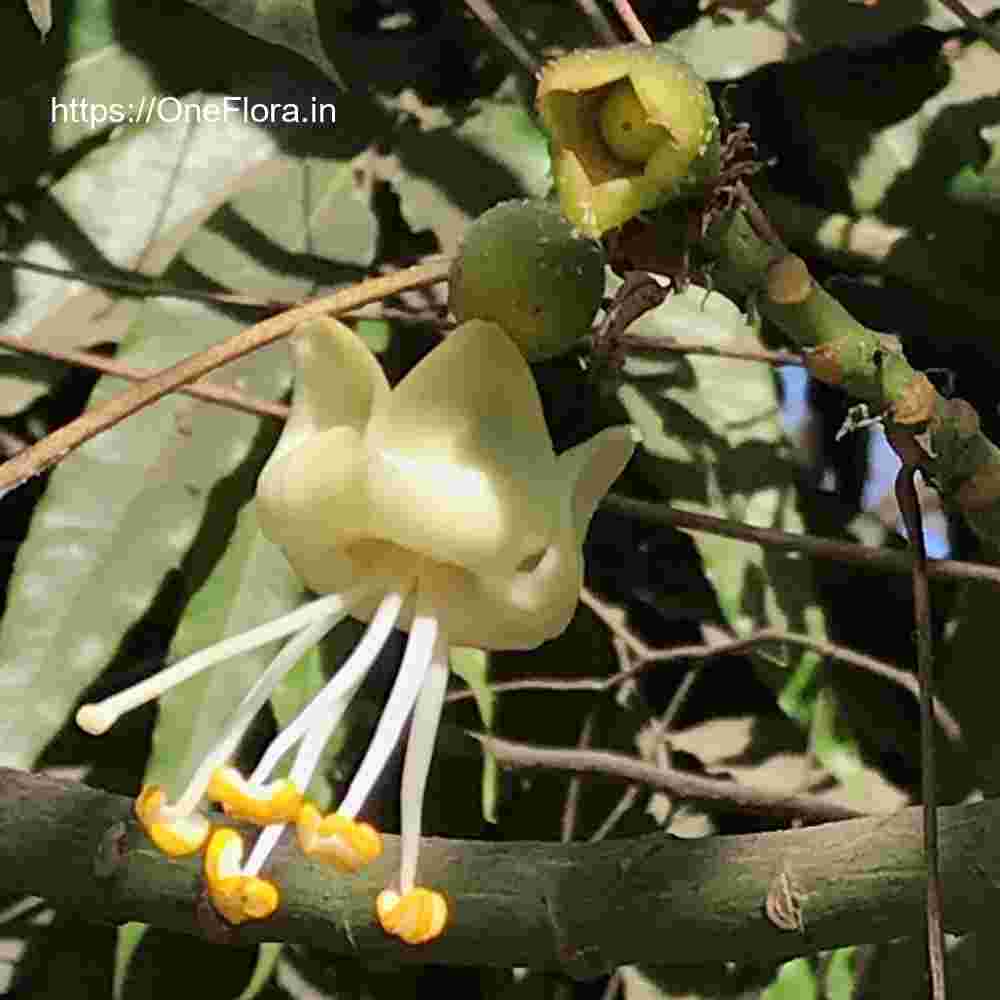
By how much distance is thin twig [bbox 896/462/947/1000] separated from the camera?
555mm

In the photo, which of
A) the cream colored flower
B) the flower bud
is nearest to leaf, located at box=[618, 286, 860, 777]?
the cream colored flower

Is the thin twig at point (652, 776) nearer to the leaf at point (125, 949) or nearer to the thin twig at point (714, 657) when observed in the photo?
the thin twig at point (714, 657)

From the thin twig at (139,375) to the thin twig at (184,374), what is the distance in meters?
0.21

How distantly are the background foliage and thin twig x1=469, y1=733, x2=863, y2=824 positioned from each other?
0.03 metres

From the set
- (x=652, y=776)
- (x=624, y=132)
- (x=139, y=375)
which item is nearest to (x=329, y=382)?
(x=624, y=132)

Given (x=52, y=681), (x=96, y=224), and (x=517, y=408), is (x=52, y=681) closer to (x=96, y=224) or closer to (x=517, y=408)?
(x=96, y=224)

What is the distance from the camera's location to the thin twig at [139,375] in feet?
2.58

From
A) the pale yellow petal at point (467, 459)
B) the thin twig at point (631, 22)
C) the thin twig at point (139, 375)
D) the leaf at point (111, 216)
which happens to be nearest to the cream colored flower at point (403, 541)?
the pale yellow petal at point (467, 459)

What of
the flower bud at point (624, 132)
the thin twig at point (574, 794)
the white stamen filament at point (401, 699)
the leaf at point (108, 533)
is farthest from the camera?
the thin twig at point (574, 794)

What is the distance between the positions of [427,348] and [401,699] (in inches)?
14.1

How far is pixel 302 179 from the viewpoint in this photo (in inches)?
35.4

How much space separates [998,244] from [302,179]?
0.32 meters

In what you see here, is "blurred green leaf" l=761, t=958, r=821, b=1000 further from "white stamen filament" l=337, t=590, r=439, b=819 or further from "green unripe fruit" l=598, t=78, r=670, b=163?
"green unripe fruit" l=598, t=78, r=670, b=163

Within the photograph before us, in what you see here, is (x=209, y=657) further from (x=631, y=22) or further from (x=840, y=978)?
(x=840, y=978)
